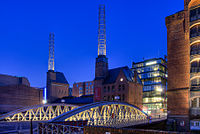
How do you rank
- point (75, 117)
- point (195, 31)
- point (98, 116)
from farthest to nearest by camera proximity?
point (195, 31) → point (98, 116) → point (75, 117)

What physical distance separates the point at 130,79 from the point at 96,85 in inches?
494

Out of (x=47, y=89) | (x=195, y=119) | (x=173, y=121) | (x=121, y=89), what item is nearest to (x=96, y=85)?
(x=121, y=89)

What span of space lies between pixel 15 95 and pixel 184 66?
189 feet

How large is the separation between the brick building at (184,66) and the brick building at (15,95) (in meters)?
53.5

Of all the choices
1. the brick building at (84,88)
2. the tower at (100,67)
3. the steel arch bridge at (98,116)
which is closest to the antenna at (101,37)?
the tower at (100,67)

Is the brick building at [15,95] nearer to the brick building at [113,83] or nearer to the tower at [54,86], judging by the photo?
the tower at [54,86]

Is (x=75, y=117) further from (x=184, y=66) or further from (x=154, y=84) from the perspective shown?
(x=154, y=84)

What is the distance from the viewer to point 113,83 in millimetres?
64875

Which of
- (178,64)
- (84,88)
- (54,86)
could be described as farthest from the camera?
(84,88)

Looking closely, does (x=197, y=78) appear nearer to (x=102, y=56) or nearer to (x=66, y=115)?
(x=66, y=115)

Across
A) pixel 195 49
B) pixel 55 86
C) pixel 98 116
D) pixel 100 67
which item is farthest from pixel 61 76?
pixel 195 49

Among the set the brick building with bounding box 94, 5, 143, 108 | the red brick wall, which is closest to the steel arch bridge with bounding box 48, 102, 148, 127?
the red brick wall

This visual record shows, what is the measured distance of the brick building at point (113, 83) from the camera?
206 feet

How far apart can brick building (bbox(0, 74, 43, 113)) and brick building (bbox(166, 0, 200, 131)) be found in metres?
53.5
